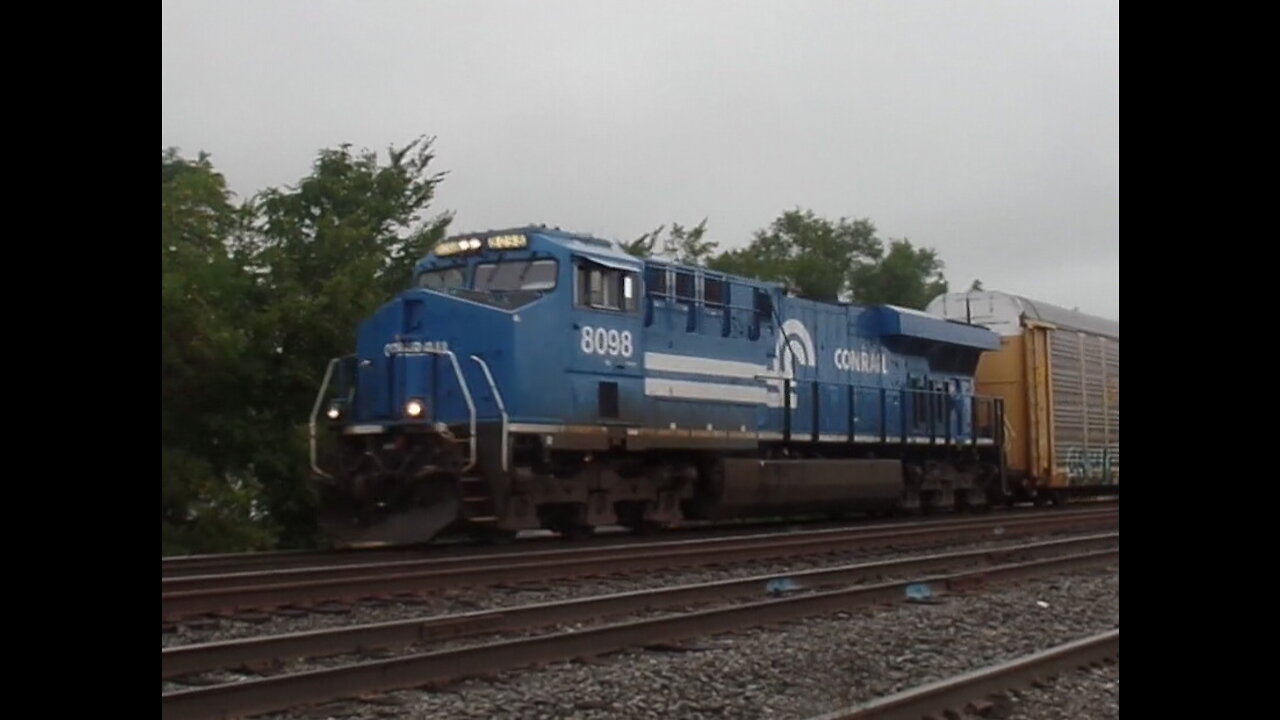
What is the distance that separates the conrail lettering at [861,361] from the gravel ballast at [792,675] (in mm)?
9117

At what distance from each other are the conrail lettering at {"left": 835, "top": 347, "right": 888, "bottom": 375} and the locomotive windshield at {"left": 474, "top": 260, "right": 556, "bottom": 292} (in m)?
6.04

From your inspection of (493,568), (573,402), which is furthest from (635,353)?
(493,568)

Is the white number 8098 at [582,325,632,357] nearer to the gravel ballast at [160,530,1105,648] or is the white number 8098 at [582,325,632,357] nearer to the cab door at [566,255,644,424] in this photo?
the cab door at [566,255,644,424]

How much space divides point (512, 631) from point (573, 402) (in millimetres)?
5988

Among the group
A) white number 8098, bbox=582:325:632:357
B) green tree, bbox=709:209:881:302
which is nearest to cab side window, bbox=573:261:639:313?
white number 8098, bbox=582:325:632:357

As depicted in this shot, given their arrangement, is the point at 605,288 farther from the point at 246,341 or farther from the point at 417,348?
the point at 246,341

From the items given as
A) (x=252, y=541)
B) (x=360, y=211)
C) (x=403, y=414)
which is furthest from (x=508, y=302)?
(x=360, y=211)

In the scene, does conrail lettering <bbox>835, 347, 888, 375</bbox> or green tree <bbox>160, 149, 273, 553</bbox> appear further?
conrail lettering <bbox>835, 347, 888, 375</bbox>

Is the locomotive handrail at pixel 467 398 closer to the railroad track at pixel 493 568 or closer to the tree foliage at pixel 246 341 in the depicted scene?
the railroad track at pixel 493 568

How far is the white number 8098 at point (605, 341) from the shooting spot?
14.4 metres

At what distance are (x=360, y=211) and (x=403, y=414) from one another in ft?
35.2

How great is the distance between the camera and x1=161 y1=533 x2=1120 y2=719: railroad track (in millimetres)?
6062

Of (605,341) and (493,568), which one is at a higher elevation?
(605,341)

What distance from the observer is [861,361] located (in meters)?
19.4
